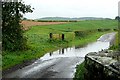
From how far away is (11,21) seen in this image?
1172 inches

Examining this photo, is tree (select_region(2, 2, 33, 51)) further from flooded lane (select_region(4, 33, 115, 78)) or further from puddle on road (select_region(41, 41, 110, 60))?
puddle on road (select_region(41, 41, 110, 60))

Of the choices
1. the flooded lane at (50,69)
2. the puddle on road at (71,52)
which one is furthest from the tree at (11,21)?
the puddle on road at (71,52)

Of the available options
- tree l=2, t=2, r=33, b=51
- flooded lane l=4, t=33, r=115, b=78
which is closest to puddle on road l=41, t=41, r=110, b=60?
flooded lane l=4, t=33, r=115, b=78

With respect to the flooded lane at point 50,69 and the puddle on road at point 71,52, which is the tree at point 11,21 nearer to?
the flooded lane at point 50,69

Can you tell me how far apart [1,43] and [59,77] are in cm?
826

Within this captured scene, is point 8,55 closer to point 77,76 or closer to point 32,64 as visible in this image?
point 32,64

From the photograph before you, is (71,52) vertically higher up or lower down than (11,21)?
lower down

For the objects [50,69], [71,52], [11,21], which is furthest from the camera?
[71,52]

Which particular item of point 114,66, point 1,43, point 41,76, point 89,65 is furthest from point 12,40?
point 114,66

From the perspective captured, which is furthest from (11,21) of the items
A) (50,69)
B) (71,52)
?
(71,52)

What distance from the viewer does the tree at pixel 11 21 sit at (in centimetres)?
2842

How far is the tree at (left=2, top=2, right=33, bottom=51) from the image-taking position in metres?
28.4

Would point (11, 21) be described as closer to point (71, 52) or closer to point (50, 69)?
point (50, 69)

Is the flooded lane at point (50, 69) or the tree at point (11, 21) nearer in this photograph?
the flooded lane at point (50, 69)
